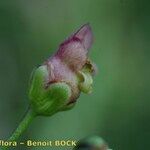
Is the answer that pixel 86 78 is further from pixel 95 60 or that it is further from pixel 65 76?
pixel 95 60

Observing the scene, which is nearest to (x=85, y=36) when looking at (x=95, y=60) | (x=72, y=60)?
(x=72, y=60)

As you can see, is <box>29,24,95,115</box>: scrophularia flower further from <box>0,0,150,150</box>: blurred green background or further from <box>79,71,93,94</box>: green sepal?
<box>0,0,150,150</box>: blurred green background

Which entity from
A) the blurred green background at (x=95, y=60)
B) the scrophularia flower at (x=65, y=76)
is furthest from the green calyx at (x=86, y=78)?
the blurred green background at (x=95, y=60)

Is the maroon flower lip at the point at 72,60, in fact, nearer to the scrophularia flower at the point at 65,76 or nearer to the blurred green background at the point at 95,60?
the scrophularia flower at the point at 65,76

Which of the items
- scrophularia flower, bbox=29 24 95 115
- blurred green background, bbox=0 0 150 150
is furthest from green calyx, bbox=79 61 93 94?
blurred green background, bbox=0 0 150 150

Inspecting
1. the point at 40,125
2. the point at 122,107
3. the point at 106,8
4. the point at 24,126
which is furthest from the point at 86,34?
the point at 106,8

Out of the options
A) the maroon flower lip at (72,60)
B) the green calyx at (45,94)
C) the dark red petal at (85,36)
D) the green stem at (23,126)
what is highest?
the dark red petal at (85,36)
